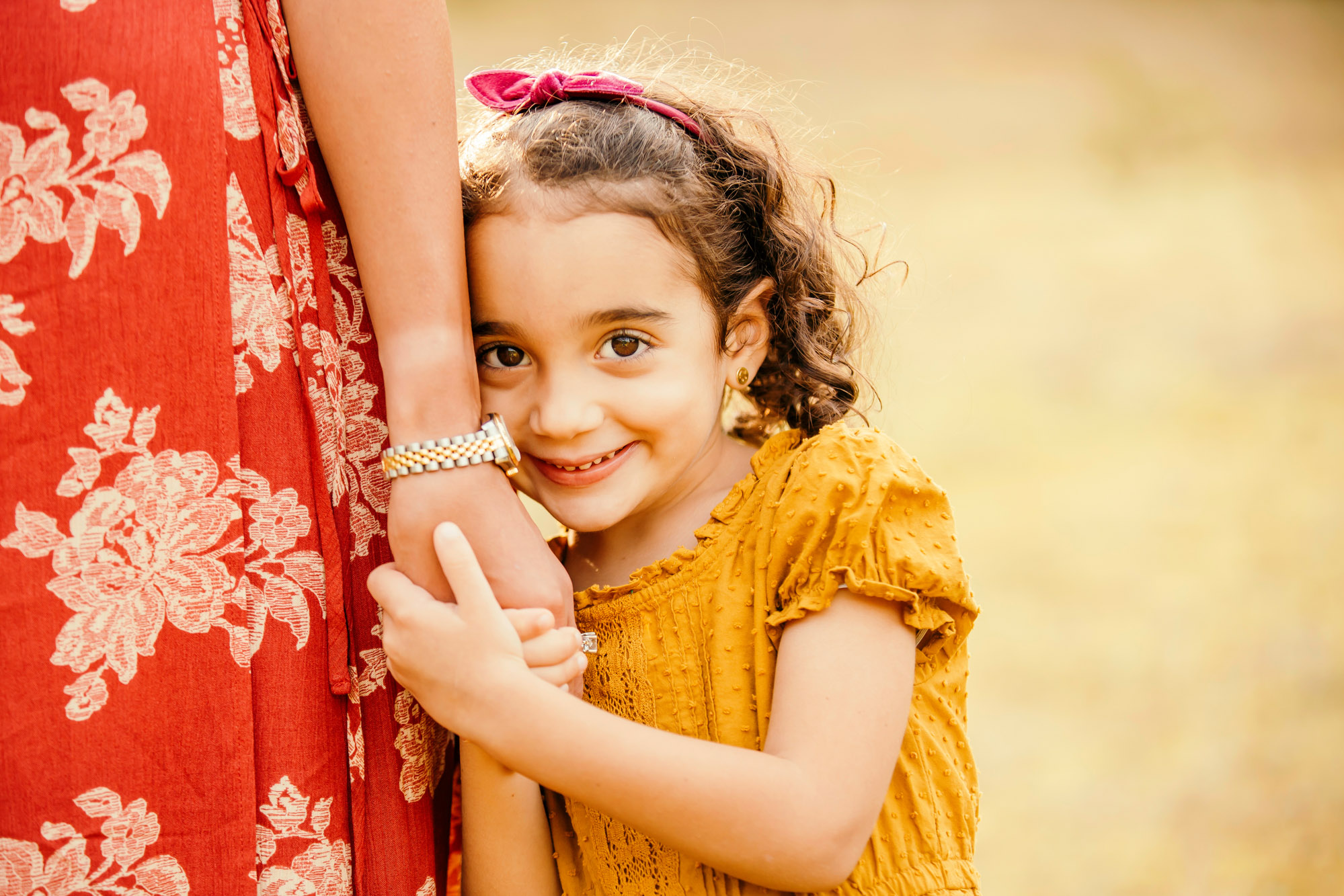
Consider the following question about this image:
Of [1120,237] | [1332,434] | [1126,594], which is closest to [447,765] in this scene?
[1126,594]

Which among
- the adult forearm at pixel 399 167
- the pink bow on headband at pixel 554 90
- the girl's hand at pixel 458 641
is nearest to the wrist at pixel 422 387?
the adult forearm at pixel 399 167

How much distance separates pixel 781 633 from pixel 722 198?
601 mm

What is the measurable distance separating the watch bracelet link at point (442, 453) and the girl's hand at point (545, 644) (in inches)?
6.4

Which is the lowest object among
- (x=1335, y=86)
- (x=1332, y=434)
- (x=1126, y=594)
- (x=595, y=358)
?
(x=595, y=358)

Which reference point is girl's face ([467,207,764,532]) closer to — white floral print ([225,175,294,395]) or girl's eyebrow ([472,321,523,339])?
girl's eyebrow ([472,321,523,339])

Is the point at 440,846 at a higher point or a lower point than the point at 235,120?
lower

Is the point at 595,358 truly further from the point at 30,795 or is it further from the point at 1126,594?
the point at 1126,594

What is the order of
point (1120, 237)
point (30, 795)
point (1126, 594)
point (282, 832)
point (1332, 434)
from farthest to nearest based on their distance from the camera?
point (1120, 237) < point (1332, 434) < point (1126, 594) < point (282, 832) < point (30, 795)

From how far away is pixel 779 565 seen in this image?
3.92ft

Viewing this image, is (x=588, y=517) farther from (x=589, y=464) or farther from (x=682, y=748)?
(x=682, y=748)

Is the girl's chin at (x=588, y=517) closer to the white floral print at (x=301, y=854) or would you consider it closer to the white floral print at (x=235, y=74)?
the white floral print at (x=301, y=854)

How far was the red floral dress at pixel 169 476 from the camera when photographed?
2.84 ft

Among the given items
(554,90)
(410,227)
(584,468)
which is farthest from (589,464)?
(554,90)

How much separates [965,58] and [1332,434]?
5887mm
